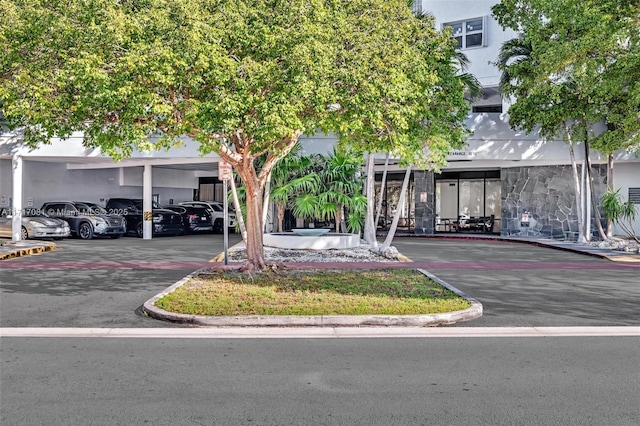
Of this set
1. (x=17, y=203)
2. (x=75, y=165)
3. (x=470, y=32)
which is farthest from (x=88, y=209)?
(x=470, y=32)

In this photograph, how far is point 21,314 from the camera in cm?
932

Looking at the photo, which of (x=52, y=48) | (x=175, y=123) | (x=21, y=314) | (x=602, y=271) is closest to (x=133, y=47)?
(x=175, y=123)

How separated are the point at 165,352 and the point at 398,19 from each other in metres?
9.71

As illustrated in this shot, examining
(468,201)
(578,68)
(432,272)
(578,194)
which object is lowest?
(432,272)

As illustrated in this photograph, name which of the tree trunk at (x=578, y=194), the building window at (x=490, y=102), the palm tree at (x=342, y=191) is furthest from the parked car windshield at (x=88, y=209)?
Result: the tree trunk at (x=578, y=194)

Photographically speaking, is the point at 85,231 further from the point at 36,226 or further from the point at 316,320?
the point at 316,320

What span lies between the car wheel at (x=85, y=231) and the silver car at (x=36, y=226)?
94 centimetres

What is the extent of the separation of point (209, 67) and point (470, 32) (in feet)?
79.3

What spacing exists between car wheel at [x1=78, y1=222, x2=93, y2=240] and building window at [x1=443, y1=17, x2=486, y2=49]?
20.9 metres

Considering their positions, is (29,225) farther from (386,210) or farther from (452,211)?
(452,211)

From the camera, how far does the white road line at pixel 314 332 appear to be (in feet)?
26.4

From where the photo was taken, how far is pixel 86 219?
88.1ft

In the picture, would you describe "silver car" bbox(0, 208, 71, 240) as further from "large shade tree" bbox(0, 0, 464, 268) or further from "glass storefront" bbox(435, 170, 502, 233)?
"glass storefront" bbox(435, 170, 502, 233)

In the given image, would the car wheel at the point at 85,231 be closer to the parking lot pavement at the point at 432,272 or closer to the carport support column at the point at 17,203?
the carport support column at the point at 17,203
